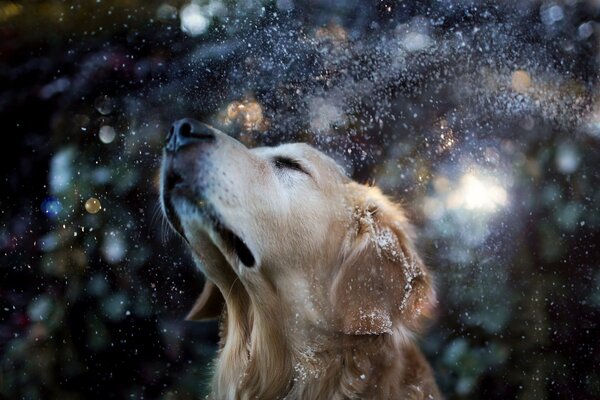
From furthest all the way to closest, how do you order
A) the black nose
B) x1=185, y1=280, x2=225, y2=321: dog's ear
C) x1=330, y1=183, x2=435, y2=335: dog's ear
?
x1=185, y1=280, x2=225, y2=321: dog's ear → x1=330, y1=183, x2=435, y2=335: dog's ear → the black nose

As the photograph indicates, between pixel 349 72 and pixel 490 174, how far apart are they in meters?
0.39

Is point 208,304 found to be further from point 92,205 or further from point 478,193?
point 478,193

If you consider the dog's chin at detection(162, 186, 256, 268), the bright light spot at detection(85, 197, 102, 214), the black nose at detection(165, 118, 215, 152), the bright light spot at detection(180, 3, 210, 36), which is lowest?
the bright light spot at detection(85, 197, 102, 214)

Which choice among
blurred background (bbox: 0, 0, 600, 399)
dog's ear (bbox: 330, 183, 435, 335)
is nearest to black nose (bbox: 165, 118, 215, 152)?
blurred background (bbox: 0, 0, 600, 399)

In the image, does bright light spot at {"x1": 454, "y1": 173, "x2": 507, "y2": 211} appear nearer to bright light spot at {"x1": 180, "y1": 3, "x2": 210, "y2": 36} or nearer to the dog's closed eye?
the dog's closed eye

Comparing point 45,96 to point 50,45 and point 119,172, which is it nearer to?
point 50,45

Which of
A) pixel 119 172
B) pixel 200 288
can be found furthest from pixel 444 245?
pixel 119 172

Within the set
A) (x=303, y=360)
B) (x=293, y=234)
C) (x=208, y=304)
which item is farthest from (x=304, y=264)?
(x=208, y=304)

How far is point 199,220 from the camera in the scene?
1.21 metres

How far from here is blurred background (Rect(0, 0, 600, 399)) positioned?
127 cm

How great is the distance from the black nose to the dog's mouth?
0.06 meters

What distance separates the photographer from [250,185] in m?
1.26

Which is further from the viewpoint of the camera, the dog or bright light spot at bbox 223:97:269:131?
bright light spot at bbox 223:97:269:131

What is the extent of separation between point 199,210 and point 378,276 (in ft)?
A: 1.35
